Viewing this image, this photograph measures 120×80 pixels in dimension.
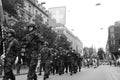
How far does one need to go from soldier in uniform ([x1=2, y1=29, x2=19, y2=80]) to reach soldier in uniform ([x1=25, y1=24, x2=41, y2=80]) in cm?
53

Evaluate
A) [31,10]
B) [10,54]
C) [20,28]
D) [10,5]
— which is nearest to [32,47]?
[10,54]

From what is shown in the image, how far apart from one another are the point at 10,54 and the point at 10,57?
0.11m

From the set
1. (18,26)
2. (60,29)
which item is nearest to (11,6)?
(18,26)

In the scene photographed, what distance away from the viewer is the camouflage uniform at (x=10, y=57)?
8.27m

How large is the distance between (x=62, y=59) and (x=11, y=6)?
14.2 metres

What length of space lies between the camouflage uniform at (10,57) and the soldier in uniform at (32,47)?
1.75 feet

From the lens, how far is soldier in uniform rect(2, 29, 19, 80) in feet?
27.1

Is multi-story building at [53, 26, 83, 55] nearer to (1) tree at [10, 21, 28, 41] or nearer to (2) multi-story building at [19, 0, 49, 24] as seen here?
(2) multi-story building at [19, 0, 49, 24]

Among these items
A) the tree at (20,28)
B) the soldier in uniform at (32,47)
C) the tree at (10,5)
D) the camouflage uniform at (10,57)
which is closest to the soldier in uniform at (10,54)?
the camouflage uniform at (10,57)

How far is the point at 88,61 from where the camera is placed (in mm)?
37500

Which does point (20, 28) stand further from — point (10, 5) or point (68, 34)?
point (68, 34)

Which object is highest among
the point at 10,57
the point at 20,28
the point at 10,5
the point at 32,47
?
the point at 10,5

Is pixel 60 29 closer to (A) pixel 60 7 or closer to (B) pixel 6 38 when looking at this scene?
(A) pixel 60 7

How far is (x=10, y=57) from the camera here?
8.57 meters
